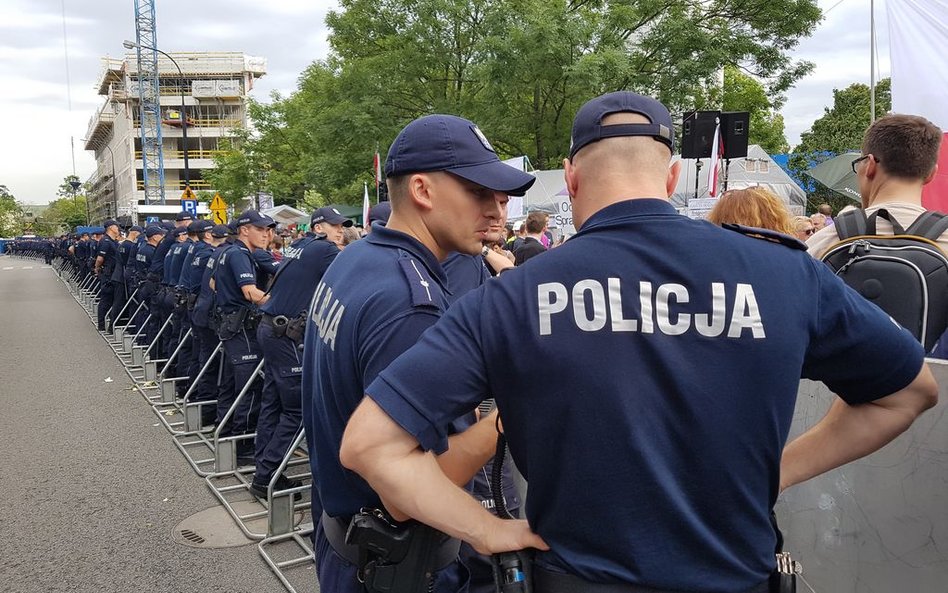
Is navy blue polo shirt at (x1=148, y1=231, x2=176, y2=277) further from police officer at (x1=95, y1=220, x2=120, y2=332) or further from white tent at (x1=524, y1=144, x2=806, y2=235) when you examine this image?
white tent at (x1=524, y1=144, x2=806, y2=235)

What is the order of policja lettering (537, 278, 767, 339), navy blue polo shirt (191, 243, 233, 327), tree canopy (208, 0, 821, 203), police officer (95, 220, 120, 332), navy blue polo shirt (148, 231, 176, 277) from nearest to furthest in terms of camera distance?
policja lettering (537, 278, 767, 339)
navy blue polo shirt (191, 243, 233, 327)
navy blue polo shirt (148, 231, 176, 277)
police officer (95, 220, 120, 332)
tree canopy (208, 0, 821, 203)

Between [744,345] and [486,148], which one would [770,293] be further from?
[486,148]

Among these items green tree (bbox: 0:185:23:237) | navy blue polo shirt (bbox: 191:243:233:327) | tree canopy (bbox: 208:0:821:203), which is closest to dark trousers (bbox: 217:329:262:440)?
navy blue polo shirt (bbox: 191:243:233:327)

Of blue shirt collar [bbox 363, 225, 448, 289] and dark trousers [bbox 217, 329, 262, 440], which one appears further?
dark trousers [bbox 217, 329, 262, 440]

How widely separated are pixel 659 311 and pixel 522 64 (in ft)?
57.1

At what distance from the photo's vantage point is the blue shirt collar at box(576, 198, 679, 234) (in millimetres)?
1531

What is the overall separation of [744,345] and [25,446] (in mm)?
7520

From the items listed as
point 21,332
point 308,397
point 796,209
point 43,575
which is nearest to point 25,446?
point 43,575

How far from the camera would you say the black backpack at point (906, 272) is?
9.21 ft

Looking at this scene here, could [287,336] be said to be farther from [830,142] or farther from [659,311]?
[830,142]

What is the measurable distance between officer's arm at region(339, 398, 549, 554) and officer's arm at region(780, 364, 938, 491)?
2.16 feet

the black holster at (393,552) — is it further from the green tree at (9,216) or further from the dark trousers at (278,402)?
the green tree at (9,216)

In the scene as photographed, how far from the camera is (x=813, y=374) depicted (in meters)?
1.63

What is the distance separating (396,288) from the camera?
77.7 inches
